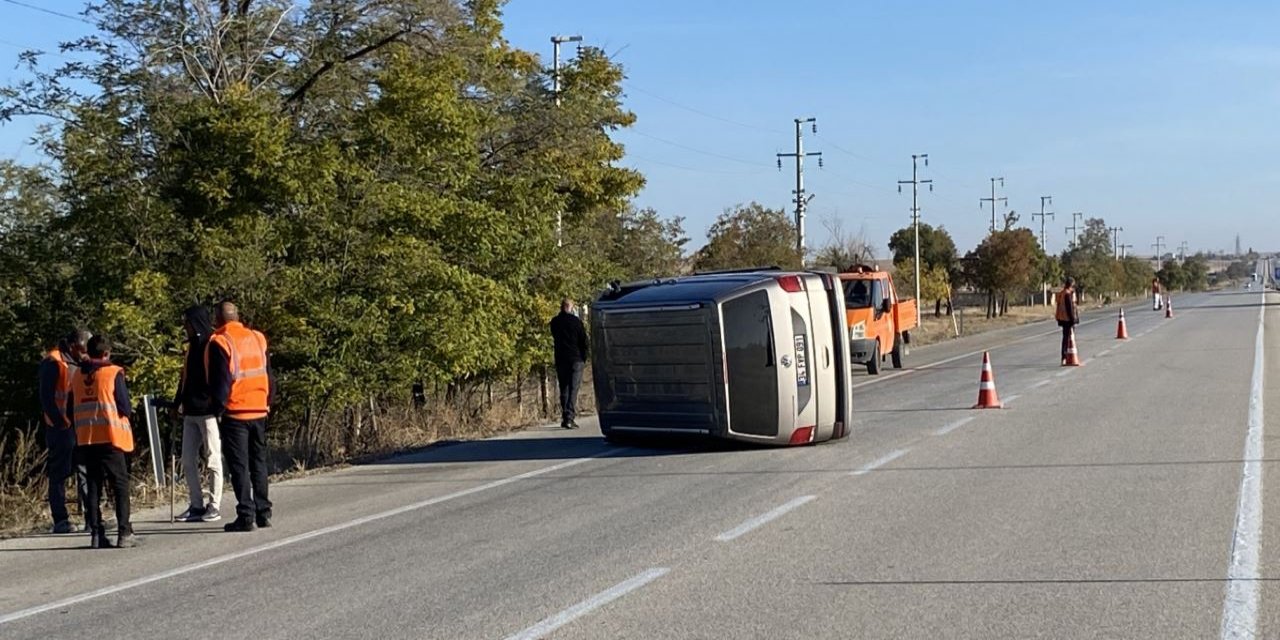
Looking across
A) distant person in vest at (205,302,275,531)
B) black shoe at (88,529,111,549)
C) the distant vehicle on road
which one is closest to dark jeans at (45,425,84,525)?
black shoe at (88,529,111,549)

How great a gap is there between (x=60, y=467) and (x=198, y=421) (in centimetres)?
155

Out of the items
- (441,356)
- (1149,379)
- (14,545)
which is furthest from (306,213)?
(1149,379)

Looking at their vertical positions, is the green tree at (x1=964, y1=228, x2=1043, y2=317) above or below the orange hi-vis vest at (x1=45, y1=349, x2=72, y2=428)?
above

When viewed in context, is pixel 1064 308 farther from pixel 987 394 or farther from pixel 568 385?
pixel 568 385

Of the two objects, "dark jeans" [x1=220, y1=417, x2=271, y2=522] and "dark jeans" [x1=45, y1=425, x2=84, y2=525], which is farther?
"dark jeans" [x1=45, y1=425, x2=84, y2=525]

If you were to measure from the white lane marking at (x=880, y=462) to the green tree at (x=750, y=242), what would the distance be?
2998 centimetres

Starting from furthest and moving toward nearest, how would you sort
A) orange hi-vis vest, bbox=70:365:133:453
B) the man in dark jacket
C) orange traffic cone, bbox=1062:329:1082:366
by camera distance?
1. orange traffic cone, bbox=1062:329:1082:366
2. the man in dark jacket
3. orange hi-vis vest, bbox=70:365:133:453

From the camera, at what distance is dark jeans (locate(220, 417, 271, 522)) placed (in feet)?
34.2

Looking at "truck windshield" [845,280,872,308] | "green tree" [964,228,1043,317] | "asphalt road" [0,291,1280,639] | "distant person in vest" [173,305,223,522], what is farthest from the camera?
"green tree" [964,228,1043,317]

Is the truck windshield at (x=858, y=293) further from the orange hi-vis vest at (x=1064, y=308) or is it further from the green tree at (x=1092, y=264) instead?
the green tree at (x=1092, y=264)

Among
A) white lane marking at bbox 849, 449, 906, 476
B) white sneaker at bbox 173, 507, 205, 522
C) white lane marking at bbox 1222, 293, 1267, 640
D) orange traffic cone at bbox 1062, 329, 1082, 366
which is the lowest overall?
white lane marking at bbox 1222, 293, 1267, 640

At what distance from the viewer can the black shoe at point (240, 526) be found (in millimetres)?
10453

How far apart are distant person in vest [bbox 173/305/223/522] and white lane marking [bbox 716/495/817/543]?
4383mm

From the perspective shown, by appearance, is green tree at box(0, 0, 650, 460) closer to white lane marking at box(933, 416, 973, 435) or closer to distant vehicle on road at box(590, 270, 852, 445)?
distant vehicle on road at box(590, 270, 852, 445)
